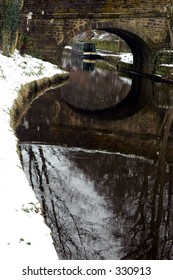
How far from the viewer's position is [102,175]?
9219 millimetres

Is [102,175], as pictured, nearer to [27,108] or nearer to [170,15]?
[27,108]

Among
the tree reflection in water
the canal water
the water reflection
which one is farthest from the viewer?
the water reflection

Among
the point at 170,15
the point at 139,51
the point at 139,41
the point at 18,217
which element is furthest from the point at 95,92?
the point at 18,217

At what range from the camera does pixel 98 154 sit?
1072 cm

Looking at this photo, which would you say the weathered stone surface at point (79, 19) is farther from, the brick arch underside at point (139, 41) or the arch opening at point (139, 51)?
the arch opening at point (139, 51)

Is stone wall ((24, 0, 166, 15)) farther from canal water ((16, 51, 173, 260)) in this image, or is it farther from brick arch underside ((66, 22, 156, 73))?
canal water ((16, 51, 173, 260))

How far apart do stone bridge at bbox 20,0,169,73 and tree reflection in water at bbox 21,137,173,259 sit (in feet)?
53.1

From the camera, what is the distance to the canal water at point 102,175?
650 centimetres

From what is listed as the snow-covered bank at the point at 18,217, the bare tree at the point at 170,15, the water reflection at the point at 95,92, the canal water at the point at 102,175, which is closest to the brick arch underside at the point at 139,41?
the bare tree at the point at 170,15

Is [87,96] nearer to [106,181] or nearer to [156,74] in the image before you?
[156,74]

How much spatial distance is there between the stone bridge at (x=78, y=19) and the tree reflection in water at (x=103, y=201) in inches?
637

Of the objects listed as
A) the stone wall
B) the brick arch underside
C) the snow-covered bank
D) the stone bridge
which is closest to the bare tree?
the stone bridge

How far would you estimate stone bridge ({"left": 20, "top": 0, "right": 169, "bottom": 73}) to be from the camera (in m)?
25.6

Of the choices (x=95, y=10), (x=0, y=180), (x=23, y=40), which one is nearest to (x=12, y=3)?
(x=23, y=40)
